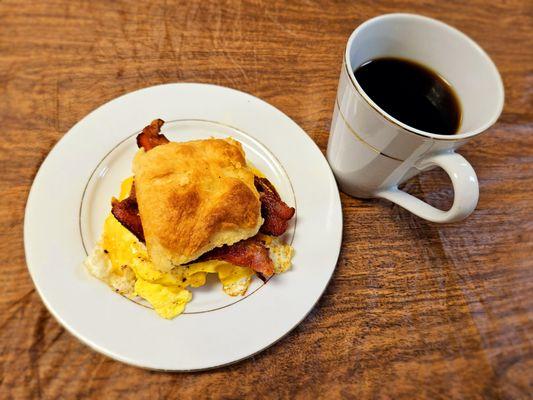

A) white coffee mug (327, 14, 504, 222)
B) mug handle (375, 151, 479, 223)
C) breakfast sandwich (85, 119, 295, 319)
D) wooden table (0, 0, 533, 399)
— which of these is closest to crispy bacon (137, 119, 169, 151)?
breakfast sandwich (85, 119, 295, 319)

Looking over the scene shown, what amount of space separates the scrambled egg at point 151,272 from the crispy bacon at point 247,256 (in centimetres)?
3

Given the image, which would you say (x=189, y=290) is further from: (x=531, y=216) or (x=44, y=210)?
(x=531, y=216)

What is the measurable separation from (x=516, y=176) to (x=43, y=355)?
1320mm

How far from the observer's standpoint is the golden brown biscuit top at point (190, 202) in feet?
2.86

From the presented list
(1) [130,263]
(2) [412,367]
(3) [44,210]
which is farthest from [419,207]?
(3) [44,210]

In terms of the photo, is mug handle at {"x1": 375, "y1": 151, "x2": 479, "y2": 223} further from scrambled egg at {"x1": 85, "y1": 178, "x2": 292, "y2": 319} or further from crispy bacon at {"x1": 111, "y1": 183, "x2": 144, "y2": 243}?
crispy bacon at {"x1": 111, "y1": 183, "x2": 144, "y2": 243}

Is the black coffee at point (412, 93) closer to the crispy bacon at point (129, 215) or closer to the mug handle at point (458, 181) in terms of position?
the mug handle at point (458, 181)

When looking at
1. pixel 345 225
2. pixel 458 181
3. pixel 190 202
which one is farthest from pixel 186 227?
pixel 458 181

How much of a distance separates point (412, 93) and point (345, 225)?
366 mm

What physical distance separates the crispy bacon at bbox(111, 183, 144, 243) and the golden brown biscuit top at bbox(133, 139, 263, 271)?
0.04 metres

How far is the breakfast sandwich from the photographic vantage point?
88 centimetres

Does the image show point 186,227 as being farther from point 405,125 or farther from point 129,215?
point 405,125

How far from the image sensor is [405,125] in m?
0.85

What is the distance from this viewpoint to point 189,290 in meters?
0.96
